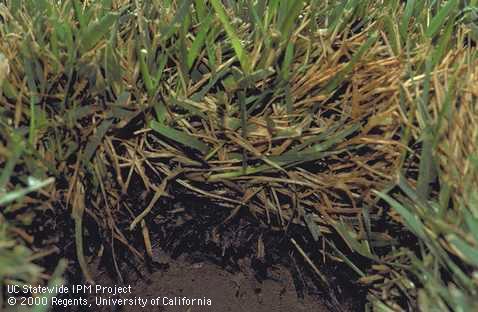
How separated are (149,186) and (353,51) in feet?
1.09

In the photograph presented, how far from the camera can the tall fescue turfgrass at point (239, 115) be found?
94cm

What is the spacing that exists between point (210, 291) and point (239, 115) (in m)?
0.26

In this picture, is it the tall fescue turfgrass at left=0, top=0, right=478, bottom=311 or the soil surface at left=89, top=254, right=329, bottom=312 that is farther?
the soil surface at left=89, top=254, right=329, bottom=312

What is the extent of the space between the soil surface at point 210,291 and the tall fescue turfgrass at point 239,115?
0.20ft

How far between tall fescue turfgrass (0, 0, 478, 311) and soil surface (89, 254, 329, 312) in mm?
61

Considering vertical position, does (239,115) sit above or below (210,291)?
above

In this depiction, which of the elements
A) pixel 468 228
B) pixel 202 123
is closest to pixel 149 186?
pixel 202 123

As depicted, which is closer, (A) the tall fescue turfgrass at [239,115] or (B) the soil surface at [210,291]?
(A) the tall fescue turfgrass at [239,115]

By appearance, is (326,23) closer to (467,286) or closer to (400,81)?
(400,81)

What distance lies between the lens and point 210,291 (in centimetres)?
107

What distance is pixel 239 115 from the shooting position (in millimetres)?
989

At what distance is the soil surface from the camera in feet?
3.47

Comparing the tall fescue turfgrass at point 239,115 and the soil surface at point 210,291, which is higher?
the tall fescue turfgrass at point 239,115

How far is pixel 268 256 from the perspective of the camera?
1.07 meters
